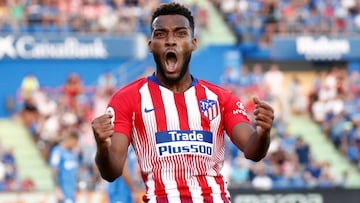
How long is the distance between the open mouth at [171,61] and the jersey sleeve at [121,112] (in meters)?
0.27

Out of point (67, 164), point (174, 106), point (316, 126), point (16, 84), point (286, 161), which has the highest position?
point (16, 84)

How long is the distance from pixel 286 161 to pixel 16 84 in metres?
7.06

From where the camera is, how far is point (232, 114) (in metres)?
5.47

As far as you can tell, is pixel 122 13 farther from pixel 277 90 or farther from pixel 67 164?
pixel 67 164

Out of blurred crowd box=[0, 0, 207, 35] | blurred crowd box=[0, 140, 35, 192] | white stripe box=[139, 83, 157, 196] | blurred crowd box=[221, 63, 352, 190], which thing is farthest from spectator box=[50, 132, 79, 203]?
blurred crowd box=[0, 0, 207, 35]

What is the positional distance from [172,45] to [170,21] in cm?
17

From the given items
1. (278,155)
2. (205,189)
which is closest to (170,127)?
(205,189)

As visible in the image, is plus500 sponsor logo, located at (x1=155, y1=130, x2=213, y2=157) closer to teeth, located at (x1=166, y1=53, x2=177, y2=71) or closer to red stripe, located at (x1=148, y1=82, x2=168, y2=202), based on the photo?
red stripe, located at (x1=148, y1=82, x2=168, y2=202)

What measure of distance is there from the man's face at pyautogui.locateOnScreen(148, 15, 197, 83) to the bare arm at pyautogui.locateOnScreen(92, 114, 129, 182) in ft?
1.44

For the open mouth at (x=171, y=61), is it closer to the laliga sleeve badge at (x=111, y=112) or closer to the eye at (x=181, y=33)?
the eye at (x=181, y=33)

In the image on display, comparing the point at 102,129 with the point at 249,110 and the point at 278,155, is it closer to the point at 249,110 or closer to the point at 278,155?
the point at 278,155

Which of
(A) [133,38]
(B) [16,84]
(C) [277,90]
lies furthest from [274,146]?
(B) [16,84]

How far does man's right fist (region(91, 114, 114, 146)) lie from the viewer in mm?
4793

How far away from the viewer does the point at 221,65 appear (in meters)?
24.4
